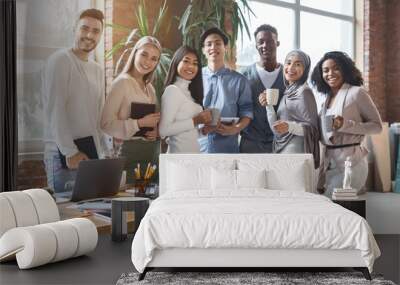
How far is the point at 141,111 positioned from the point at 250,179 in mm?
1756

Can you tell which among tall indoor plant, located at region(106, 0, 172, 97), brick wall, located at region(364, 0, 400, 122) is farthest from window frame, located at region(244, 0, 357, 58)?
tall indoor plant, located at region(106, 0, 172, 97)

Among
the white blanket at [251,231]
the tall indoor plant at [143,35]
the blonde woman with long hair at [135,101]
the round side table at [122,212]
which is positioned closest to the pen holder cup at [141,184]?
the blonde woman with long hair at [135,101]

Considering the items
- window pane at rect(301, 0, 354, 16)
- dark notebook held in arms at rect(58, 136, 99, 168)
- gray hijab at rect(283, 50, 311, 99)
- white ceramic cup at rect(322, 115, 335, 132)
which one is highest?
window pane at rect(301, 0, 354, 16)

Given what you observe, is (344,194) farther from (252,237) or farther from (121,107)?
(121,107)

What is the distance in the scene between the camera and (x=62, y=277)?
192 inches

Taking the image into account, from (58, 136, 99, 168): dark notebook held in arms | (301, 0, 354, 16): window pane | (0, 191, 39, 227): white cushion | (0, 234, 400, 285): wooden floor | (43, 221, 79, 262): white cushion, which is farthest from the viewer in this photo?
(301, 0, 354, 16): window pane

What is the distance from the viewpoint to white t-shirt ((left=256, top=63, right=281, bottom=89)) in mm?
7539

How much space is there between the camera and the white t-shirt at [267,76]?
24.7ft

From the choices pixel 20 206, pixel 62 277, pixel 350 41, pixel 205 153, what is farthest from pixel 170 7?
pixel 62 277

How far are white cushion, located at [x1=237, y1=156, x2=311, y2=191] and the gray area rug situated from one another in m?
1.59

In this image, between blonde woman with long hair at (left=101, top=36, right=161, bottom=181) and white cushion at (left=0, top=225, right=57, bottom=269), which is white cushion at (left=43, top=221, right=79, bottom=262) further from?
blonde woman with long hair at (left=101, top=36, right=161, bottom=181)

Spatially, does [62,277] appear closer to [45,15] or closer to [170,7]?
[45,15]

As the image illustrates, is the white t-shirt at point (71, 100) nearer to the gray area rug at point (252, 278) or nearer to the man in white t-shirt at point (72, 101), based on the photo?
the man in white t-shirt at point (72, 101)

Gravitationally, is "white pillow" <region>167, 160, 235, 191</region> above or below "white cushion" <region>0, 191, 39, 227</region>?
above
